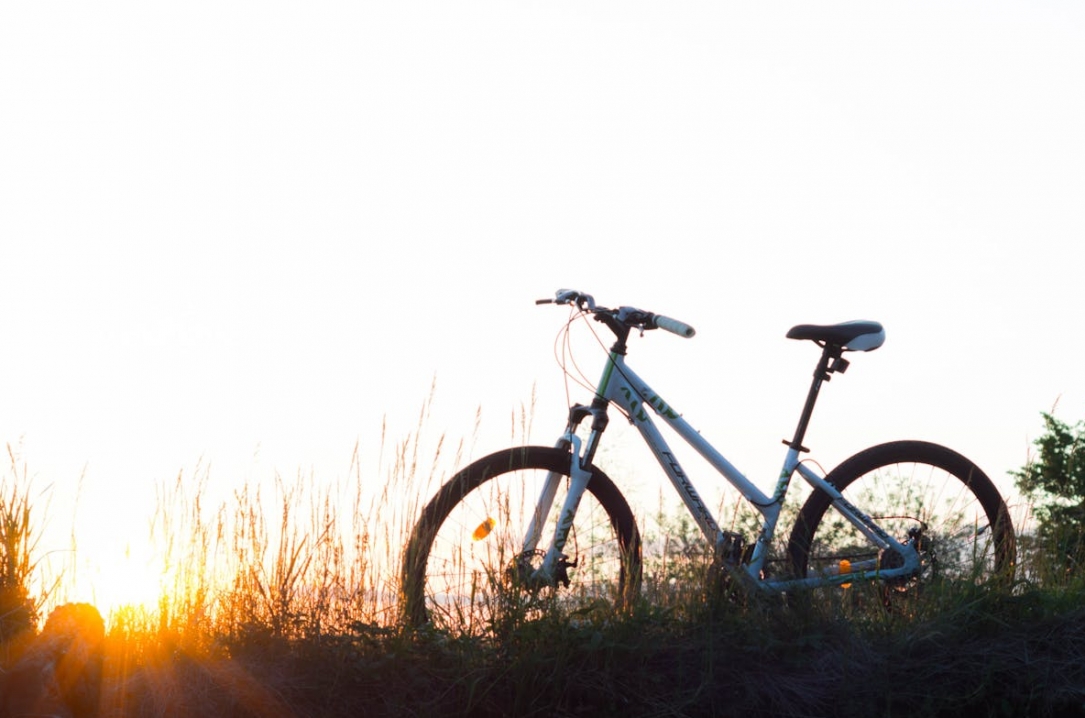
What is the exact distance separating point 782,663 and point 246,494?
2.45 metres

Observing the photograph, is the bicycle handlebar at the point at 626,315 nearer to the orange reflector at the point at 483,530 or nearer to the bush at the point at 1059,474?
the orange reflector at the point at 483,530

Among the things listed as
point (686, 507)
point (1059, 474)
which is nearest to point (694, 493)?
point (686, 507)

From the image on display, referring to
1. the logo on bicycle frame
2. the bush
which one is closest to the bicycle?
the logo on bicycle frame

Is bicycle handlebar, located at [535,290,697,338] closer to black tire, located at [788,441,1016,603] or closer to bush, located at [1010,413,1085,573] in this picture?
black tire, located at [788,441,1016,603]

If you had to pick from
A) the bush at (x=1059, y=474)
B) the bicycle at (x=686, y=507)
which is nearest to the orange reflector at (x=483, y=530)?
the bicycle at (x=686, y=507)

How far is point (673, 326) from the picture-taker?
4645 mm

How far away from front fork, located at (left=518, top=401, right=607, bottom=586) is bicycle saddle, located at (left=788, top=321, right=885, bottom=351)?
0.96m

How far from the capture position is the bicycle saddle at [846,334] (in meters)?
4.96

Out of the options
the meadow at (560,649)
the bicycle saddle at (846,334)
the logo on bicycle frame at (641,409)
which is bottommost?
the meadow at (560,649)

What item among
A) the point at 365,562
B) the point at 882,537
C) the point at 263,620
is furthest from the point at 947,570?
the point at 263,620

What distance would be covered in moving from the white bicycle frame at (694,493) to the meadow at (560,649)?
0.54 feet

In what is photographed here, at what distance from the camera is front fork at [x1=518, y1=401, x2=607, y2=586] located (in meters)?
4.47

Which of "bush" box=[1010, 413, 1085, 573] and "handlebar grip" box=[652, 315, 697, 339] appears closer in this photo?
"handlebar grip" box=[652, 315, 697, 339]

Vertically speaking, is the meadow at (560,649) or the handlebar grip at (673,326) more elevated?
the handlebar grip at (673,326)
